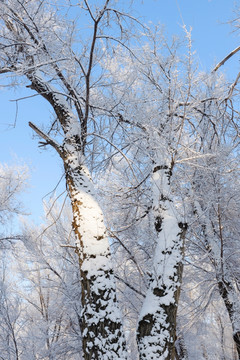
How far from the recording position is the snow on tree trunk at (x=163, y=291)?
95.5 inches

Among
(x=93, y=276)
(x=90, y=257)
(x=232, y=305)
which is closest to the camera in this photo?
(x=93, y=276)

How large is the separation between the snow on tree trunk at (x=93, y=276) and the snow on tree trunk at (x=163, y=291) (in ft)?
0.82

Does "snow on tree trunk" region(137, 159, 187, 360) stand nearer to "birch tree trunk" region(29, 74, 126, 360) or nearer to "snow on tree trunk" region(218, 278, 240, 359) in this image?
"birch tree trunk" region(29, 74, 126, 360)

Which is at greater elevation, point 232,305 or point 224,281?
point 224,281

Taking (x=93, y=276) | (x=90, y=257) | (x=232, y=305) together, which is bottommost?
(x=232, y=305)

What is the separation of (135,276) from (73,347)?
2.40m

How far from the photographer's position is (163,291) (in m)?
2.64

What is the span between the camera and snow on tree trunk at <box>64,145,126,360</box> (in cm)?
227

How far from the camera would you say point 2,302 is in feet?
28.4

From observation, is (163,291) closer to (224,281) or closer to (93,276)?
(93,276)

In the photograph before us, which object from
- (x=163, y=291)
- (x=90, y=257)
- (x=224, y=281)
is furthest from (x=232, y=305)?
(x=90, y=257)

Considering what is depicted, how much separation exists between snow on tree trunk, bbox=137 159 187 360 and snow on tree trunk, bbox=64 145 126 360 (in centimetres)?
25

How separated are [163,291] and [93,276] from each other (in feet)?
2.16

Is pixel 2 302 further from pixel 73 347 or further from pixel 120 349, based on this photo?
pixel 120 349
